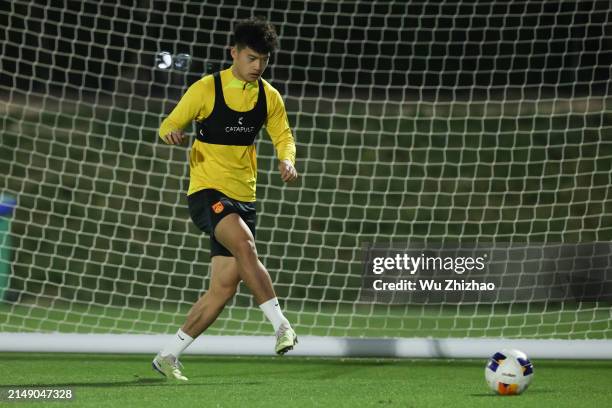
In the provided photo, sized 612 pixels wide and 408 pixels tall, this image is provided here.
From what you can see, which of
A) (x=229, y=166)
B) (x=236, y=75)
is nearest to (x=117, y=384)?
(x=229, y=166)

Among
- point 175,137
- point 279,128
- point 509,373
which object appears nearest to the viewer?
point 509,373

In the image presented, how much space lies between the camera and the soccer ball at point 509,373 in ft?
14.2

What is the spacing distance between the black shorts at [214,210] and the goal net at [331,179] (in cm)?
241

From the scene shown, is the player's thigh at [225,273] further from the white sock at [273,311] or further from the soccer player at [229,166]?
the white sock at [273,311]

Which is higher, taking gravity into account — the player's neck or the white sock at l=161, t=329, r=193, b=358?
the player's neck

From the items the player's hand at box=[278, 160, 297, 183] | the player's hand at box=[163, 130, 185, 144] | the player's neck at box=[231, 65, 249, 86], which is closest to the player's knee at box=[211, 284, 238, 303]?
the player's hand at box=[278, 160, 297, 183]

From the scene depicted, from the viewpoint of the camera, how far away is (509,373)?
4.33 metres

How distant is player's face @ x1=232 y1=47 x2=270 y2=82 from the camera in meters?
4.70

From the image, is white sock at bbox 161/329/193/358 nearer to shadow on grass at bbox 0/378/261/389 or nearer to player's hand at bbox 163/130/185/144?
shadow on grass at bbox 0/378/261/389

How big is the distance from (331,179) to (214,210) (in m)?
7.34

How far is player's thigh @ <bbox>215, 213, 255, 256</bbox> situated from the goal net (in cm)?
254

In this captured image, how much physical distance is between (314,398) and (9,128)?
28.4ft

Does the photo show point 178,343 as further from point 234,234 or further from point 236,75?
point 236,75

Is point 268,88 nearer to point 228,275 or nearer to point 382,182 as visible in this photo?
point 228,275
